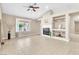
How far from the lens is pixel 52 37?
271 cm

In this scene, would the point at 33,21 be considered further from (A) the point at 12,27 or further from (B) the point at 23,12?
(A) the point at 12,27

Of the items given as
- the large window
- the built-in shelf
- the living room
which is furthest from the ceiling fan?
the built-in shelf

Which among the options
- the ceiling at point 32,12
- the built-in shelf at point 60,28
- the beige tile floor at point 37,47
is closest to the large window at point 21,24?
the ceiling at point 32,12

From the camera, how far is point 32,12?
2.39 meters

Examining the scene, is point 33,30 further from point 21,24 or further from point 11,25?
point 11,25

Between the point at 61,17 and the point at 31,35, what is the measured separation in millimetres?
1076

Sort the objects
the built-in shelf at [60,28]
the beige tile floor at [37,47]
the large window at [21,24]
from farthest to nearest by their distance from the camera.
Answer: the built-in shelf at [60,28], the large window at [21,24], the beige tile floor at [37,47]

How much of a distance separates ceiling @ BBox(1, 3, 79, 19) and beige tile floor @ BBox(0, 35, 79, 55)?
57 cm

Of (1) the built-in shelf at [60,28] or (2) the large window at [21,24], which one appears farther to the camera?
(1) the built-in shelf at [60,28]

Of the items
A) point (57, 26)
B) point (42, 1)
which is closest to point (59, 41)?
point (57, 26)

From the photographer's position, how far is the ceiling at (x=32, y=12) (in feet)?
7.45

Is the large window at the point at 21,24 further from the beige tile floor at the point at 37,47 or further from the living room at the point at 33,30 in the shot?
the beige tile floor at the point at 37,47

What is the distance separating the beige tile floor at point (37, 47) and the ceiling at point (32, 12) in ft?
1.86

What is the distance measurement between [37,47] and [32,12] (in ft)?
Answer: 2.72
